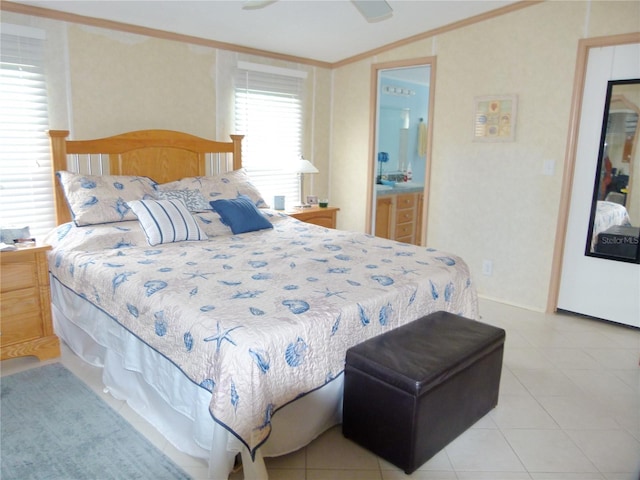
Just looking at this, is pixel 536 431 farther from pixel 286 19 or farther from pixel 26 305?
pixel 286 19

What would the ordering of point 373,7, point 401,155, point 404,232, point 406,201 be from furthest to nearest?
1. point 401,155
2. point 404,232
3. point 406,201
4. point 373,7

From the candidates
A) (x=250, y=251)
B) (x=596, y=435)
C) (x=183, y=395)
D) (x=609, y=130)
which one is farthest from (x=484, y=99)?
(x=183, y=395)

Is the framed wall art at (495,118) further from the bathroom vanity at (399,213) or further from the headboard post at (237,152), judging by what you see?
the headboard post at (237,152)

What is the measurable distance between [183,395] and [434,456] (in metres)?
1.10

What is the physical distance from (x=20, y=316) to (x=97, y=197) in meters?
0.85

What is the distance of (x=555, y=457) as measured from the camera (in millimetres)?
2148

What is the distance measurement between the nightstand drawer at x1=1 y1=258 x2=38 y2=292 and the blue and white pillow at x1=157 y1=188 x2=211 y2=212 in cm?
94

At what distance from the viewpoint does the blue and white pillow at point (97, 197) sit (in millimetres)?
3133

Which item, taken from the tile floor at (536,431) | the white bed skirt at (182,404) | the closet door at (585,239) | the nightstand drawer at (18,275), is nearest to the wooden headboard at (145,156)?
the nightstand drawer at (18,275)

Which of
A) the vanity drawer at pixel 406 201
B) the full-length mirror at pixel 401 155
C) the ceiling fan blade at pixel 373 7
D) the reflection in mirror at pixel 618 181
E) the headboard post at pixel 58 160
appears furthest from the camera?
the vanity drawer at pixel 406 201

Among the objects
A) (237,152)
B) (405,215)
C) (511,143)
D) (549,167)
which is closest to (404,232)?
(405,215)

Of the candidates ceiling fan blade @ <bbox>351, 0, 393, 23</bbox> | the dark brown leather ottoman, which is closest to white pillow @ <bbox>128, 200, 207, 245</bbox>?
the dark brown leather ottoman

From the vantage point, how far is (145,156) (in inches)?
147

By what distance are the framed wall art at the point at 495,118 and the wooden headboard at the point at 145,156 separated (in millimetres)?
2016
